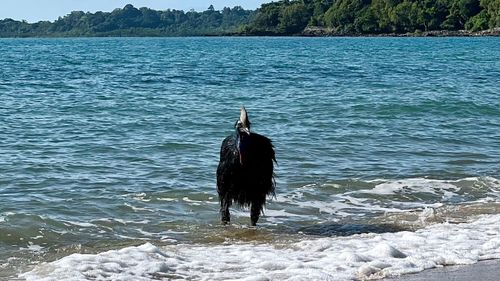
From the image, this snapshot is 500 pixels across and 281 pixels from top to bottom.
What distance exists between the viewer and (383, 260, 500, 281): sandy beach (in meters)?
7.26

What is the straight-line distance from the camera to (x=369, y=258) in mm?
7883

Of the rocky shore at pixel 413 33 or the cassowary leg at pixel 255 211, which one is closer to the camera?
the cassowary leg at pixel 255 211

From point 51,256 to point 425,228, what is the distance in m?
4.02

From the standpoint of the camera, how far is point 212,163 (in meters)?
14.0

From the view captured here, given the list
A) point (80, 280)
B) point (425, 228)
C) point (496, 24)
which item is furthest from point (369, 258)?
point (496, 24)

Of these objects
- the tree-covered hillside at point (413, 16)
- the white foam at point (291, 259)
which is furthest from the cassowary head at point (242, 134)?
the tree-covered hillside at point (413, 16)

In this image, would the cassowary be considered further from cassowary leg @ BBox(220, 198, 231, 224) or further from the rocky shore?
the rocky shore

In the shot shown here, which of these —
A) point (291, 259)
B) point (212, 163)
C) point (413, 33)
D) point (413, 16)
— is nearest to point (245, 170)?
point (291, 259)

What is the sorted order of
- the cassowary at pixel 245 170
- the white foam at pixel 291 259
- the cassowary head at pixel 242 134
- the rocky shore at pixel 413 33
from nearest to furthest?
the white foam at pixel 291 259
the cassowary head at pixel 242 134
the cassowary at pixel 245 170
the rocky shore at pixel 413 33

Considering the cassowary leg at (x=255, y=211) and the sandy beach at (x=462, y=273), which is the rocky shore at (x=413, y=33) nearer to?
the cassowary leg at (x=255, y=211)

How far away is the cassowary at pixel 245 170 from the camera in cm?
934

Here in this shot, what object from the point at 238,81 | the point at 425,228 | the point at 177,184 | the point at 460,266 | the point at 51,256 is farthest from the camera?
the point at 238,81

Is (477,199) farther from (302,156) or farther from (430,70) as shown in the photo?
(430,70)

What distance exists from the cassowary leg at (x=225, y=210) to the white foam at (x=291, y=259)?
3.26 ft
